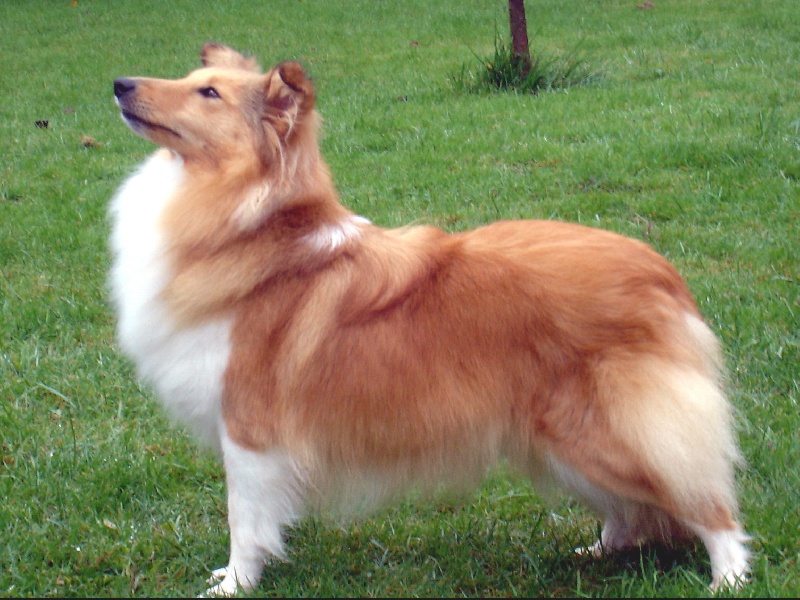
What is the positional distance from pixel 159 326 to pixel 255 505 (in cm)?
72

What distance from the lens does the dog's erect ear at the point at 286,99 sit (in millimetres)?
3166

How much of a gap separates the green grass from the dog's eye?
1.76 meters

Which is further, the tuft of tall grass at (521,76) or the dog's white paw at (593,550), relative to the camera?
the tuft of tall grass at (521,76)

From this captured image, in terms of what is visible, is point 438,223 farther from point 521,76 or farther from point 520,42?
point 520,42

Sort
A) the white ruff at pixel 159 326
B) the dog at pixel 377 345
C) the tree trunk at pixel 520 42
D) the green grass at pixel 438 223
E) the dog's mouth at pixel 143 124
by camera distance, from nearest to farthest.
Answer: the dog at pixel 377 345 < the white ruff at pixel 159 326 < the dog's mouth at pixel 143 124 < the green grass at pixel 438 223 < the tree trunk at pixel 520 42

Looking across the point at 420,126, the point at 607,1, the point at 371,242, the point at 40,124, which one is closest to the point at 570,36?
the point at 607,1

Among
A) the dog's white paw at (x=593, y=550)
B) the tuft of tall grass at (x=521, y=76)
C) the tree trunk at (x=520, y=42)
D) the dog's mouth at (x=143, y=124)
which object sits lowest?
the dog's white paw at (x=593, y=550)

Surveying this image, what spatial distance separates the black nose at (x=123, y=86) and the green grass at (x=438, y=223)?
5.70ft

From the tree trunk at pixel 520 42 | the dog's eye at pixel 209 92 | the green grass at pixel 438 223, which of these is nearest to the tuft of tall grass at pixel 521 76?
the tree trunk at pixel 520 42

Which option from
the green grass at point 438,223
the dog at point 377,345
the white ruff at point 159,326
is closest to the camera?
the dog at point 377,345

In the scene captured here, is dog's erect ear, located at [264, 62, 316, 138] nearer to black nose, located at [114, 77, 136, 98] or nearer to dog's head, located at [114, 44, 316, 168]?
dog's head, located at [114, 44, 316, 168]

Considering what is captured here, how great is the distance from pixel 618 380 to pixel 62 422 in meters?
2.92

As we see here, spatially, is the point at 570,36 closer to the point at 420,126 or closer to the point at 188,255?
the point at 420,126

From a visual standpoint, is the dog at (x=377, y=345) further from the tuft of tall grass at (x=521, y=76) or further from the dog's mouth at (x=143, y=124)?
the tuft of tall grass at (x=521, y=76)
